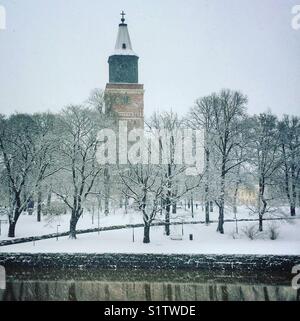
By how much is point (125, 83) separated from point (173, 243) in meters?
26.6

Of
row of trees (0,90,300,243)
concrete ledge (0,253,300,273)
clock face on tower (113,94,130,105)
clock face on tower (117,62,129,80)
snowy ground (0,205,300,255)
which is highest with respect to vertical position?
clock face on tower (117,62,129,80)

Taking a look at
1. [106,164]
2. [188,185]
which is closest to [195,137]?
[188,185]

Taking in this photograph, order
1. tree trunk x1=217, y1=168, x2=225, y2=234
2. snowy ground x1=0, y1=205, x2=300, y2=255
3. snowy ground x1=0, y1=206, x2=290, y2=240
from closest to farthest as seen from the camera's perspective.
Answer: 1. snowy ground x1=0, y1=205, x2=300, y2=255
2. snowy ground x1=0, y1=206, x2=290, y2=240
3. tree trunk x1=217, y1=168, x2=225, y2=234

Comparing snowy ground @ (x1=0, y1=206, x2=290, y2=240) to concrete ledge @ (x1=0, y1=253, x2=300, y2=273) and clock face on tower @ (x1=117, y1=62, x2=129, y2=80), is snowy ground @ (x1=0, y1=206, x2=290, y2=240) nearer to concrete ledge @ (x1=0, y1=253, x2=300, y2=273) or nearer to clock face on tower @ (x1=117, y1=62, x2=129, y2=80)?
concrete ledge @ (x1=0, y1=253, x2=300, y2=273)

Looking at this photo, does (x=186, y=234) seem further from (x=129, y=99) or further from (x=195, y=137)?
(x=129, y=99)

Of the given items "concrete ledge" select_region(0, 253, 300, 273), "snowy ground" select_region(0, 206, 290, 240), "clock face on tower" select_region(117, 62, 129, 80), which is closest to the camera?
"concrete ledge" select_region(0, 253, 300, 273)

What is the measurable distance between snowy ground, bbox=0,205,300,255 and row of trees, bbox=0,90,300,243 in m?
1.51

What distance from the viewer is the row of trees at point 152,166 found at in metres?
24.8

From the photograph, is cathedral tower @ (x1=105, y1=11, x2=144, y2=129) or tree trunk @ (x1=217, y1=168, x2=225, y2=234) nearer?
tree trunk @ (x1=217, y1=168, x2=225, y2=234)

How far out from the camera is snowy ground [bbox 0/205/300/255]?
20.0m

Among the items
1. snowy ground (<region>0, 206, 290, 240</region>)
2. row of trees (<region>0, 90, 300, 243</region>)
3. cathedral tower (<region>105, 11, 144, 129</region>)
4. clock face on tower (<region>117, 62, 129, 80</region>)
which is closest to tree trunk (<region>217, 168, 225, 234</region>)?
row of trees (<region>0, 90, 300, 243</region>)
